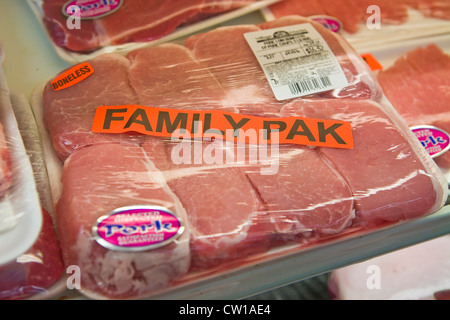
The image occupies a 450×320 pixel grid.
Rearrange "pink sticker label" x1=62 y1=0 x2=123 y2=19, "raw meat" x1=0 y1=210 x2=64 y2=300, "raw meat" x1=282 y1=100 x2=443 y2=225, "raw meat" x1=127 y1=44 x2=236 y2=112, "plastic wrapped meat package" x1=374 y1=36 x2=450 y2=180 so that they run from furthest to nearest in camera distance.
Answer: "pink sticker label" x1=62 y1=0 x2=123 y2=19, "plastic wrapped meat package" x1=374 y1=36 x2=450 y2=180, "raw meat" x1=127 y1=44 x2=236 y2=112, "raw meat" x1=282 y1=100 x2=443 y2=225, "raw meat" x1=0 y1=210 x2=64 y2=300

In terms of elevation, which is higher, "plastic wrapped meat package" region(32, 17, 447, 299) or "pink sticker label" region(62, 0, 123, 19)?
"pink sticker label" region(62, 0, 123, 19)

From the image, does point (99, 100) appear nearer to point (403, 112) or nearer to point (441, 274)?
point (403, 112)

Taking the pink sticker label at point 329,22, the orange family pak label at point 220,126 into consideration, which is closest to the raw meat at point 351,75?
the orange family pak label at point 220,126

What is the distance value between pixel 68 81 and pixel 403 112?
38.5 inches

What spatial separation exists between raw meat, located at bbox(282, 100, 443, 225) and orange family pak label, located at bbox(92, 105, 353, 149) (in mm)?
33

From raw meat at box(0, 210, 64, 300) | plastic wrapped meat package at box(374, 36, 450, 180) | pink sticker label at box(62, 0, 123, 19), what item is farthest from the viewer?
pink sticker label at box(62, 0, 123, 19)

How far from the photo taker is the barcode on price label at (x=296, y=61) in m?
1.18

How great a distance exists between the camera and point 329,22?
154 cm

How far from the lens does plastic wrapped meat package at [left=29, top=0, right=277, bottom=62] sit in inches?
52.7

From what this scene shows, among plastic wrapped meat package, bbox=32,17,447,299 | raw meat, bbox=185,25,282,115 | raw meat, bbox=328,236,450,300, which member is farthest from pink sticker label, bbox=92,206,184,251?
raw meat, bbox=328,236,450,300

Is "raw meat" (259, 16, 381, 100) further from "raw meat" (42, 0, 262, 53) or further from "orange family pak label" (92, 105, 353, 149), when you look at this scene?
"raw meat" (42, 0, 262, 53)

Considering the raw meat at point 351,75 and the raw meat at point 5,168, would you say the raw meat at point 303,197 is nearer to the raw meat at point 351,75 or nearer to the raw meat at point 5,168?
the raw meat at point 351,75

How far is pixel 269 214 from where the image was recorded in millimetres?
965
